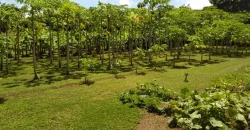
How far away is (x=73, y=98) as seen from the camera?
22000 mm

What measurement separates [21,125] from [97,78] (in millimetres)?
14879

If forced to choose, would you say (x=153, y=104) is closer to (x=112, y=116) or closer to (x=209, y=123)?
(x=112, y=116)

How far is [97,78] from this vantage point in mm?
30578

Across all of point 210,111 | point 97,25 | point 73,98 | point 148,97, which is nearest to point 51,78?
point 73,98

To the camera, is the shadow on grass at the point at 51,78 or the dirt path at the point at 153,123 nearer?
the dirt path at the point at 153,123

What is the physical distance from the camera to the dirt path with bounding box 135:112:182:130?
625 inches

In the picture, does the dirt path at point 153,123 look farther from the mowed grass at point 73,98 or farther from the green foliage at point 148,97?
the green foliage at point 148,97

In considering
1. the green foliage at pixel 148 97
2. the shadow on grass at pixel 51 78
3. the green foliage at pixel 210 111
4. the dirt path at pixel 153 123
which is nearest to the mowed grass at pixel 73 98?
the shadow on grass at pixel 51 78

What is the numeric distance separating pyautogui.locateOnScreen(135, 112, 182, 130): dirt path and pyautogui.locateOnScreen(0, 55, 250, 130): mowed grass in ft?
1.67

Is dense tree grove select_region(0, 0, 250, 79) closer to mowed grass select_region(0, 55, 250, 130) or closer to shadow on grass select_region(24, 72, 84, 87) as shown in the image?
shadow on grass select_region(24, 72, 84, 87)

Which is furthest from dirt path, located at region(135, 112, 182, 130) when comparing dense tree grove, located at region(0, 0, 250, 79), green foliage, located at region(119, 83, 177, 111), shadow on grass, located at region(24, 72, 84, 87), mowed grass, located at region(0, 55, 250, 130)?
dense tree grove, located at region(0, 0, 250, 79)

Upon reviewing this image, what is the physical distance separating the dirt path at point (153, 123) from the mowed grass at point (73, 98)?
0.51 metres

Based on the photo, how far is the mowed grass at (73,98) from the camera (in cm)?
1667

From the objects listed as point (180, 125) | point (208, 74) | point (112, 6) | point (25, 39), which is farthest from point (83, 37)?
point (180, 125)
